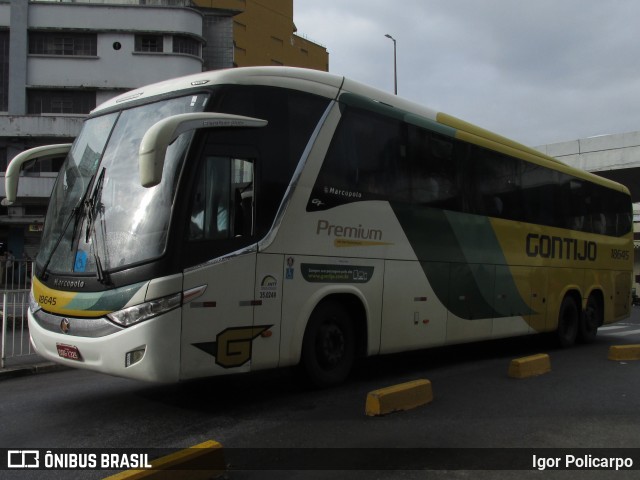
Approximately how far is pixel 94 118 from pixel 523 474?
19.0ft

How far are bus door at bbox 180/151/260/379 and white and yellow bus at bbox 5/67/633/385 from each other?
15mm

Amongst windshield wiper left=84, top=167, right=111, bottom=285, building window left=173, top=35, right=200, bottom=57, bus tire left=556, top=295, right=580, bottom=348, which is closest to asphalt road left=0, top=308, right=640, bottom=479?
windshield wiper left=84, top=167, right=111, bottom=285

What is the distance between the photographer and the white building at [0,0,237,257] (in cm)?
3328

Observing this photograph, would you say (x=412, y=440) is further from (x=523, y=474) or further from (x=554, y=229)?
(x=554, y=229)

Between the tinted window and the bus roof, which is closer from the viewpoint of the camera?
the bus roof

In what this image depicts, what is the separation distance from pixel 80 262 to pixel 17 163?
7.01 ft

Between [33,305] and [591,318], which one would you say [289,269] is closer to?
[33,305]

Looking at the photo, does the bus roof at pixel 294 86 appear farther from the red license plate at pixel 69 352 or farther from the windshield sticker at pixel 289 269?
the red license plate at pixel 69 352

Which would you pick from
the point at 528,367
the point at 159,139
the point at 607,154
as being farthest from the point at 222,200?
the point at 607,154

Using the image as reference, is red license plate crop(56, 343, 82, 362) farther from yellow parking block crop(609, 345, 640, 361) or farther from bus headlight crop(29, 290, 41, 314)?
yellow parking block crop(609, 345, 640, 361)

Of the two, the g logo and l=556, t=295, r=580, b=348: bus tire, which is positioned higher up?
the g logo

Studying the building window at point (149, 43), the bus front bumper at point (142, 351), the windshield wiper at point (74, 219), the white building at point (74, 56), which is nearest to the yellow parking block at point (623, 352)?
the bus front bumper at point (142, 351)

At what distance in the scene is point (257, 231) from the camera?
5.90m

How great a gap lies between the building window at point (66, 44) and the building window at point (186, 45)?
4700mm
